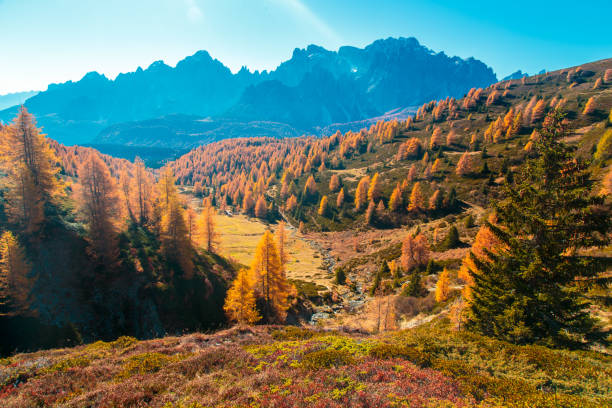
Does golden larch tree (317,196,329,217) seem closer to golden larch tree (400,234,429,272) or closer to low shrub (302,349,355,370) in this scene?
golden larch tree (400,234,429,272)

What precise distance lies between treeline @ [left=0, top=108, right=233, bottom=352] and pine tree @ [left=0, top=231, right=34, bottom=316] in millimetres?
66

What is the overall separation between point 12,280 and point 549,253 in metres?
43.8

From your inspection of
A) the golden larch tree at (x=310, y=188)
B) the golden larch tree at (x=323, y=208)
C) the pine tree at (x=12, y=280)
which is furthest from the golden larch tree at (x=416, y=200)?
the pine tree at (x=12, y=280)

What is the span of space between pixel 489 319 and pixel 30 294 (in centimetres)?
4225

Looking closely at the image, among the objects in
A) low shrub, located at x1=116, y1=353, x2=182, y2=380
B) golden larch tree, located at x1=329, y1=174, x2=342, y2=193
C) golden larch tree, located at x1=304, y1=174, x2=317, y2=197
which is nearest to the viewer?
low shrub, located at x1=116, y1=353, x2=182, y2=380

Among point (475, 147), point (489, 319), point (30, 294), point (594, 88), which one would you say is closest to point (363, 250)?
point (489, 319)

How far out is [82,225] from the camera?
34156 millimetres

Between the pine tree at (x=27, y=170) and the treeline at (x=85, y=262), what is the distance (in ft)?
0.29

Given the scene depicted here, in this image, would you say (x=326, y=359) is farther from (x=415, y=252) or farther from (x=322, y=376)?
(x=415, y=252)

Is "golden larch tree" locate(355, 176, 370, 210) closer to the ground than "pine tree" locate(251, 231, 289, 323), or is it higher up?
higher up

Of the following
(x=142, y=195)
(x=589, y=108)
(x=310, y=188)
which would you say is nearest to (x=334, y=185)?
(x=310, y=188)

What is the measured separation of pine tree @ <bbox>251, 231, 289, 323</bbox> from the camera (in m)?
34.0

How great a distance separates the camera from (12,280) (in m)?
23.2

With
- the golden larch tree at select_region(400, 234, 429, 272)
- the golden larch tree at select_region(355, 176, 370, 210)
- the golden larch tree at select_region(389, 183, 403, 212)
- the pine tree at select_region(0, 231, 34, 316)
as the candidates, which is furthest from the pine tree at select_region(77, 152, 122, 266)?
the golden larch tree at select_region(355, 176, 370, 210)
